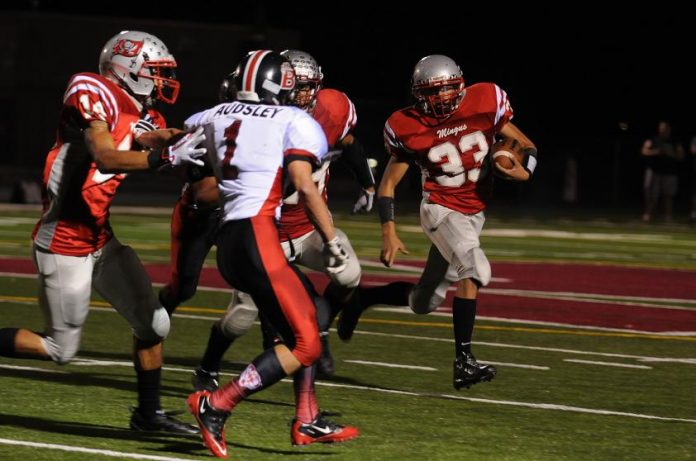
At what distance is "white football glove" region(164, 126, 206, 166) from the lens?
5.97 metres

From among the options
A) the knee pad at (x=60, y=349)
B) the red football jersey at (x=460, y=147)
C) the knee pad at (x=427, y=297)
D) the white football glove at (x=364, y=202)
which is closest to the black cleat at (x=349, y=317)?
the knee pad at (x=427, y=297)

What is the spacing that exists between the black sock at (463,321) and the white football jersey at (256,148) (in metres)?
2.03

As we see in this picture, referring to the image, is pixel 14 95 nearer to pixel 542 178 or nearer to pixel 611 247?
pixel 542 178

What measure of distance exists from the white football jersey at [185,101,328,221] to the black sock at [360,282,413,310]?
2629 mm

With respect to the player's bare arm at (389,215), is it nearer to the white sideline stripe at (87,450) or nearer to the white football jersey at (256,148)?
the white football jersey at (256,148)

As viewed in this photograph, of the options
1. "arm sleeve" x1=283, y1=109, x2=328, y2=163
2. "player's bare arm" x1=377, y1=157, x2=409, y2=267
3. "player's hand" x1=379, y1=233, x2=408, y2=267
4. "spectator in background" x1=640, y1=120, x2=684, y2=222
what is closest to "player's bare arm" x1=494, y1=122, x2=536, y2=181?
"player's bare arm" x1=377, y1=157, x2=409, y2=267

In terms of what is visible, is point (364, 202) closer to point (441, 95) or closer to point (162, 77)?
point (441, 95)

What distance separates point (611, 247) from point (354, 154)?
1130 centimetres

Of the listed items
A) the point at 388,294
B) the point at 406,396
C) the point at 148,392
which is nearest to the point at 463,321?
the point at 406,396

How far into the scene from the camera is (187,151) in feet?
19.6

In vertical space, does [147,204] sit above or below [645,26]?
below

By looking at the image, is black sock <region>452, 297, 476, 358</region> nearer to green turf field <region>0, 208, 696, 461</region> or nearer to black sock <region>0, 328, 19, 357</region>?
green turf field <region>0, 208, 696, 461</region>

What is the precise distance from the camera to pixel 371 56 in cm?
5006

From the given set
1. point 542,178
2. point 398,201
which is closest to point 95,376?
point 398,201
